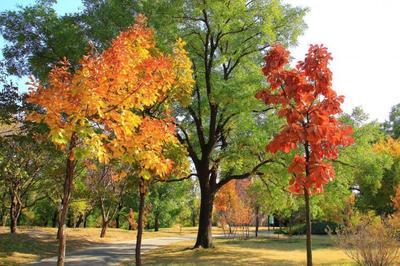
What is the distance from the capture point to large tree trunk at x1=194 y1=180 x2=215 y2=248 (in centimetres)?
2084

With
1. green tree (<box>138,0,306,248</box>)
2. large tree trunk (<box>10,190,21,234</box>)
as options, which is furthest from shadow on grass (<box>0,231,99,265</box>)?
green tree (<box>138,0,306,248</box>)

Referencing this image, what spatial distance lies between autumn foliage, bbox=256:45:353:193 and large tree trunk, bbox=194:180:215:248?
13387mm

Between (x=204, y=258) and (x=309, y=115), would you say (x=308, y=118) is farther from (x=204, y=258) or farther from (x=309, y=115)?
(x=204, y=258)

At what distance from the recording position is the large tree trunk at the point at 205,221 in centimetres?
2084

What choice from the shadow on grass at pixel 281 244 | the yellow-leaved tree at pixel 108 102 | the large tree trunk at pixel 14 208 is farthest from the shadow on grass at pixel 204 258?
the large tree trunk at pixel 14 208

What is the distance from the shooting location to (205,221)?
21.0 metres

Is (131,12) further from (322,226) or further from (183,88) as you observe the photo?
(322,226)

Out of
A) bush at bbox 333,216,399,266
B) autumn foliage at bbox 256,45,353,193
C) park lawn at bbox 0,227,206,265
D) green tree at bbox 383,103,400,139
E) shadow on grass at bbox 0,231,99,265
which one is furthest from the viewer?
green tree at bbox 383,103,400,139

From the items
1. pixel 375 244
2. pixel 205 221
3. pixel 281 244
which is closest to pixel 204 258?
pixel 205 221

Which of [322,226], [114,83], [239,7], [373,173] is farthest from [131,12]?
[322,226]

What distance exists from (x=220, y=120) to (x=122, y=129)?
13.5 m

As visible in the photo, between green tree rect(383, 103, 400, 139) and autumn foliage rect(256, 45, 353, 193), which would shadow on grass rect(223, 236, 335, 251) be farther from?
green tree rect(383, 103, 400, 139)

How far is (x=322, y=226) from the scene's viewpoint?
40.2 meters

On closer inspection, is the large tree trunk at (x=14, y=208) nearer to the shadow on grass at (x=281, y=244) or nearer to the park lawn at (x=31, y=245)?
the park lawn at (x=31, y=245)
